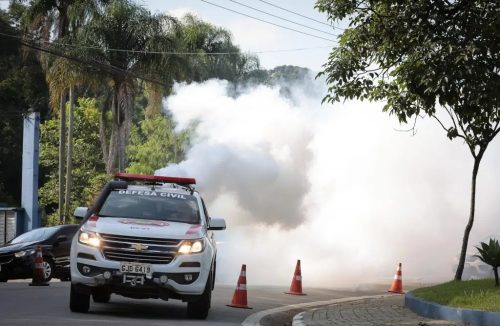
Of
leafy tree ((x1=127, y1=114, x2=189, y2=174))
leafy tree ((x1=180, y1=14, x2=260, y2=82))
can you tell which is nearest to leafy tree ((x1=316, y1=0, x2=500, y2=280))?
leafy tree ((x1=180, y1=14, x2=260, y2=82))

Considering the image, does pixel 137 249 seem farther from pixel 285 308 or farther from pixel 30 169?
pixel 30 169

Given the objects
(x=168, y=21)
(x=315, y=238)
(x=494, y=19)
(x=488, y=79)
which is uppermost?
(x=168, y=21)

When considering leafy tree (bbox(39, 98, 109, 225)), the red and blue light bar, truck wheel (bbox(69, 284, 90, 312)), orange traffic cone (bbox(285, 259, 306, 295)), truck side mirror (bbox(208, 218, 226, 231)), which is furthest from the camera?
leafy tree (bbox(39, 98, 109, 225))

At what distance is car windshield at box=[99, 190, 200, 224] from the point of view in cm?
1434

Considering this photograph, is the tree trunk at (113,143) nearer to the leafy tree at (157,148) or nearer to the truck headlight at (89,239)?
the leafy tree at (157,148)

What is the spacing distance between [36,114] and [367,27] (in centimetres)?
2554

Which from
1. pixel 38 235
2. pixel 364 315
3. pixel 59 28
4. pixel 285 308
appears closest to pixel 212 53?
pixel 59 28

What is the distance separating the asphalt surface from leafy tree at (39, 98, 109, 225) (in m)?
37.4

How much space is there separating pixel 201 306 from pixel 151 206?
1.76m

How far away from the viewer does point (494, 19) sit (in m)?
16.3

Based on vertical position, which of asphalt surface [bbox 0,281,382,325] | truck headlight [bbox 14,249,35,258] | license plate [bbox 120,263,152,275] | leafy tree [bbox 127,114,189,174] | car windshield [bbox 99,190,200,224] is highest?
leafy tree [bbox 127,114,189,174]

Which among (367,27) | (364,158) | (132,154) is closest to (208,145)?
(364,158)

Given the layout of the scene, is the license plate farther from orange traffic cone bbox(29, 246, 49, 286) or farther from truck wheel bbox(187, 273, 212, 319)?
orange traffic cone bbox(29, 246, 49, 286)

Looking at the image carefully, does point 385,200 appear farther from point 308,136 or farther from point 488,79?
point 488,79
